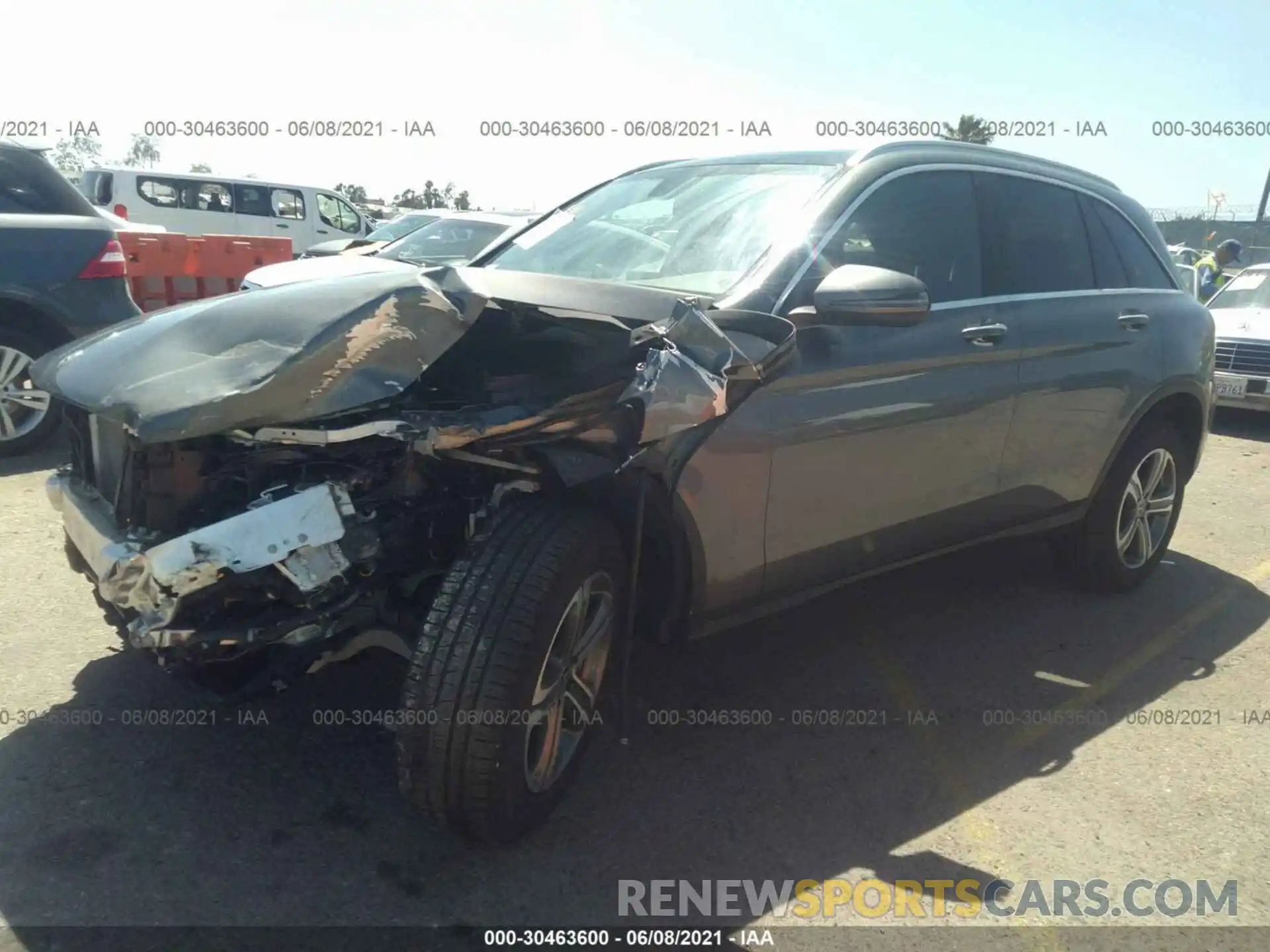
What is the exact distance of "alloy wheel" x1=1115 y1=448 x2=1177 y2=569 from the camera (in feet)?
16.2

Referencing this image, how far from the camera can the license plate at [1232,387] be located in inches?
392

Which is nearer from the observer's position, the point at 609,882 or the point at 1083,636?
the point at 609,882

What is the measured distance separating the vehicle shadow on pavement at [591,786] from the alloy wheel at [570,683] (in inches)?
8.2

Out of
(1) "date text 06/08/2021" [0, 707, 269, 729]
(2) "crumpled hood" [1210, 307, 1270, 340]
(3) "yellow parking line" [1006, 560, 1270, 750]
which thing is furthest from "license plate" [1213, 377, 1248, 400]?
(1) "date text 06/08/2021" [0, 707, 269, 729]

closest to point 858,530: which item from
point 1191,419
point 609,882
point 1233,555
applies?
point 609,882

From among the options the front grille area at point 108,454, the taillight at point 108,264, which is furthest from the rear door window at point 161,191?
the front grille area at point 108,454

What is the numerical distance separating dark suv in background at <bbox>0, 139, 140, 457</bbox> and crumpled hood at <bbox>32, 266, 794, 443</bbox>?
3.46m

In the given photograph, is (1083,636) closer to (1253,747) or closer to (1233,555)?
(1253,747)

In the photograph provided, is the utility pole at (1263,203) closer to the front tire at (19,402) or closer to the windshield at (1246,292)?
the windshield at (1246,292)

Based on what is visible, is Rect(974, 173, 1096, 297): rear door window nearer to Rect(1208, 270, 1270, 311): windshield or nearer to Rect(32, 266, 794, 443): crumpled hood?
Rect(32, 266, 794, 443): crumpled hood

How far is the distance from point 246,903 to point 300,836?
29cm

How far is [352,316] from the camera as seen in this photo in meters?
2.56

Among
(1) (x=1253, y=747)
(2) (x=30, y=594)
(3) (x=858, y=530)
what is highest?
(3) (x=858, y=530)

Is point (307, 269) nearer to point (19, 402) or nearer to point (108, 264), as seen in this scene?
point (108, 264)
